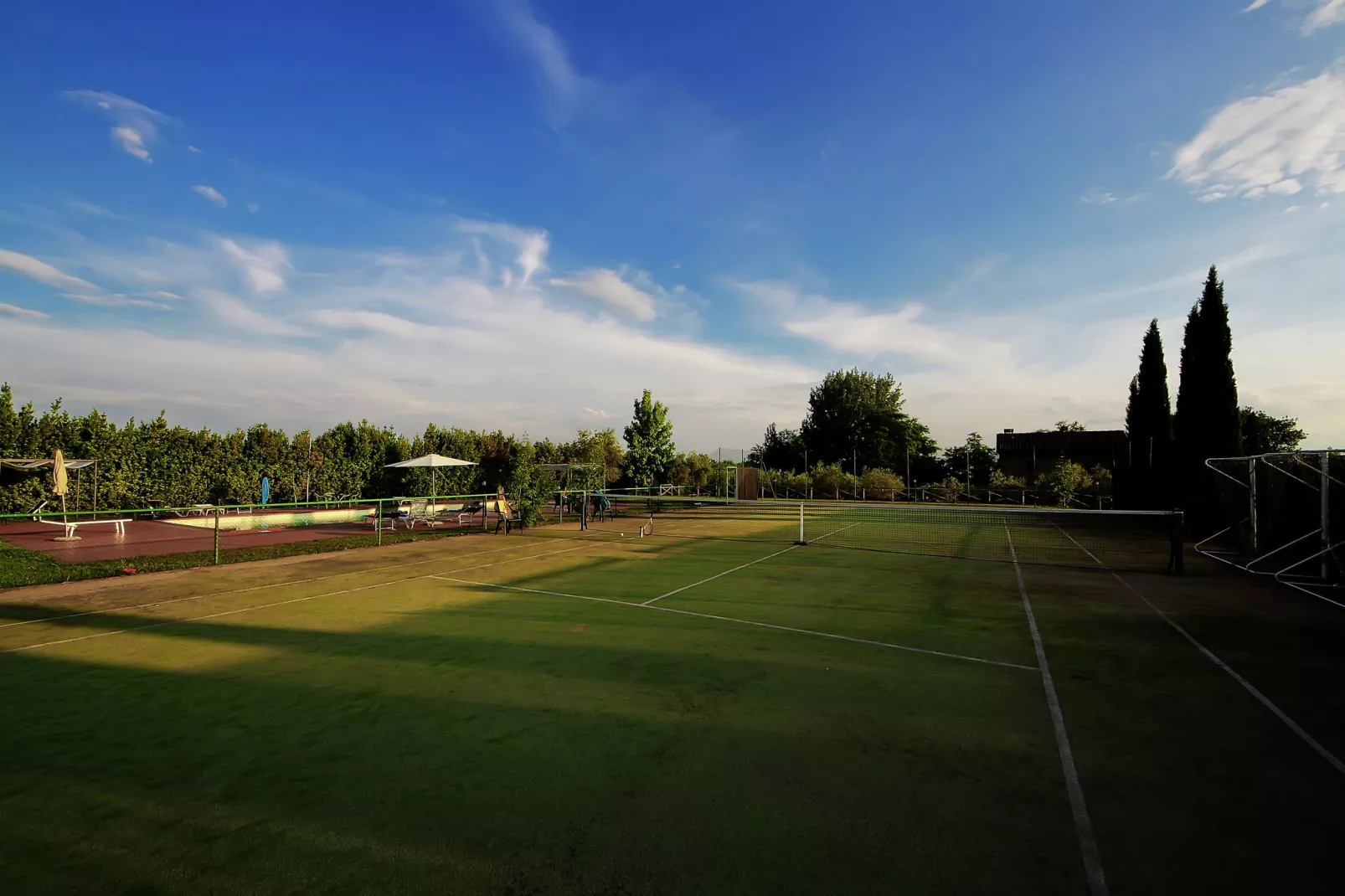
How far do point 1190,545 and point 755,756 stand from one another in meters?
19.4

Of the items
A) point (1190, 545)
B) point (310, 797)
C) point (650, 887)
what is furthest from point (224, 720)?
point (1190, 545)

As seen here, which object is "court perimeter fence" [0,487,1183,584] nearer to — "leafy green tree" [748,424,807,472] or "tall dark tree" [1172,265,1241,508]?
"tall dark tree" [1172,265,1241,508]

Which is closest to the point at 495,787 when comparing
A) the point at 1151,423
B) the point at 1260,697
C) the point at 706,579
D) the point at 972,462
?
the point at 1260,697

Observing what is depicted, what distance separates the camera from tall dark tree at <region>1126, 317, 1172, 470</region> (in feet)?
92.9

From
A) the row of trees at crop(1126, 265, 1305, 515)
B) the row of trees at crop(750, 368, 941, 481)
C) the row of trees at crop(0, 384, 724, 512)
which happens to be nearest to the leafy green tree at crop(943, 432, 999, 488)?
the row of trees at crop(750, 368, 941, 481)

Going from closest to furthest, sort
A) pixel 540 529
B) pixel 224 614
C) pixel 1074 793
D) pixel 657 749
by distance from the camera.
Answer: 1. pixel 1074 793
2. pixel 657 749
3. pixel 224 614
4. pixel 540 529

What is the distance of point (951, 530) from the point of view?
2252cm

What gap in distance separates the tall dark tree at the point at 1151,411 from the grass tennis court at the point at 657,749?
78.7 ft

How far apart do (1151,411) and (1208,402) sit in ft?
25.9

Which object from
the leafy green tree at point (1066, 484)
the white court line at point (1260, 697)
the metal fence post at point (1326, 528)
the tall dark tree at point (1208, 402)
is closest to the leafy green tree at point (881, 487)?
the leafy green tree at point (1066, 484)

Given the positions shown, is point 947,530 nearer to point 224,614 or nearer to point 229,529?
point 224,614

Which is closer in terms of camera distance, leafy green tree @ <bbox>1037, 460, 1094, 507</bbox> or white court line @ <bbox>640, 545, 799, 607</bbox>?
white court line @ <bbox>640, 545, 799, 607</bbox>

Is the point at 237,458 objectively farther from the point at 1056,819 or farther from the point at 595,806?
the point at 1056,819

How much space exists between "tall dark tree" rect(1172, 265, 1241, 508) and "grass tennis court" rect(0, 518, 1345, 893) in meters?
17.0
